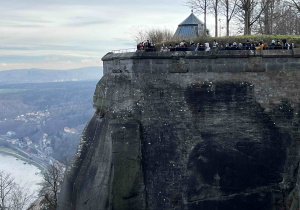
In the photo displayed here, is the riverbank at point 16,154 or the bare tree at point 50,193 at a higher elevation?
the bare tree at point 50,193

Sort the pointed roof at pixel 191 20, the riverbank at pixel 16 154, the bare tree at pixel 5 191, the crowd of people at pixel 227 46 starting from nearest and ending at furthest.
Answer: the crowd of people at pixel 227 46, the pointed roof at pixel 191 20, the bare tree at pixel 5 191, the riverbank at pixel 16 154

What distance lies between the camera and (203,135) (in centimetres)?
1453

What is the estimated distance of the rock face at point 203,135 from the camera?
14.2 meters

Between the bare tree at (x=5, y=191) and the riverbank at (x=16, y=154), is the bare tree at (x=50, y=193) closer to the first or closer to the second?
the bare tree at (x=5, y=191)

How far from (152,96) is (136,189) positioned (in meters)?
3.85

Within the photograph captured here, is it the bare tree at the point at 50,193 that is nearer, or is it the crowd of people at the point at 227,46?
the crowd of people at the point at 227,46

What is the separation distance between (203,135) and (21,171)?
65.5 m

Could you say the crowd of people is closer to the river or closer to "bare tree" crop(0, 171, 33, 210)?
"bare tree" crop(0, 171, 33, 210)

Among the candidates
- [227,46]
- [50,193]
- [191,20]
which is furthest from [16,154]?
[227,46]

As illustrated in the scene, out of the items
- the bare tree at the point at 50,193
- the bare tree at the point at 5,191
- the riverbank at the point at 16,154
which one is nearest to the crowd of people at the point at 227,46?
the bare tree at the point at 50,193

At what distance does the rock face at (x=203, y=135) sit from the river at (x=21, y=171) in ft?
139

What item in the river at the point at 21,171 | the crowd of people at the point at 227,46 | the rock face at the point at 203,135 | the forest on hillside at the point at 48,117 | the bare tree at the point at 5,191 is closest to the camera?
the rock face at the point at 203,135

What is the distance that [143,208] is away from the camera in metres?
14.3

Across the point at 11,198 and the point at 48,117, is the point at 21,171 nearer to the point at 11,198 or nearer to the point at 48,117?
the point at 11,198
